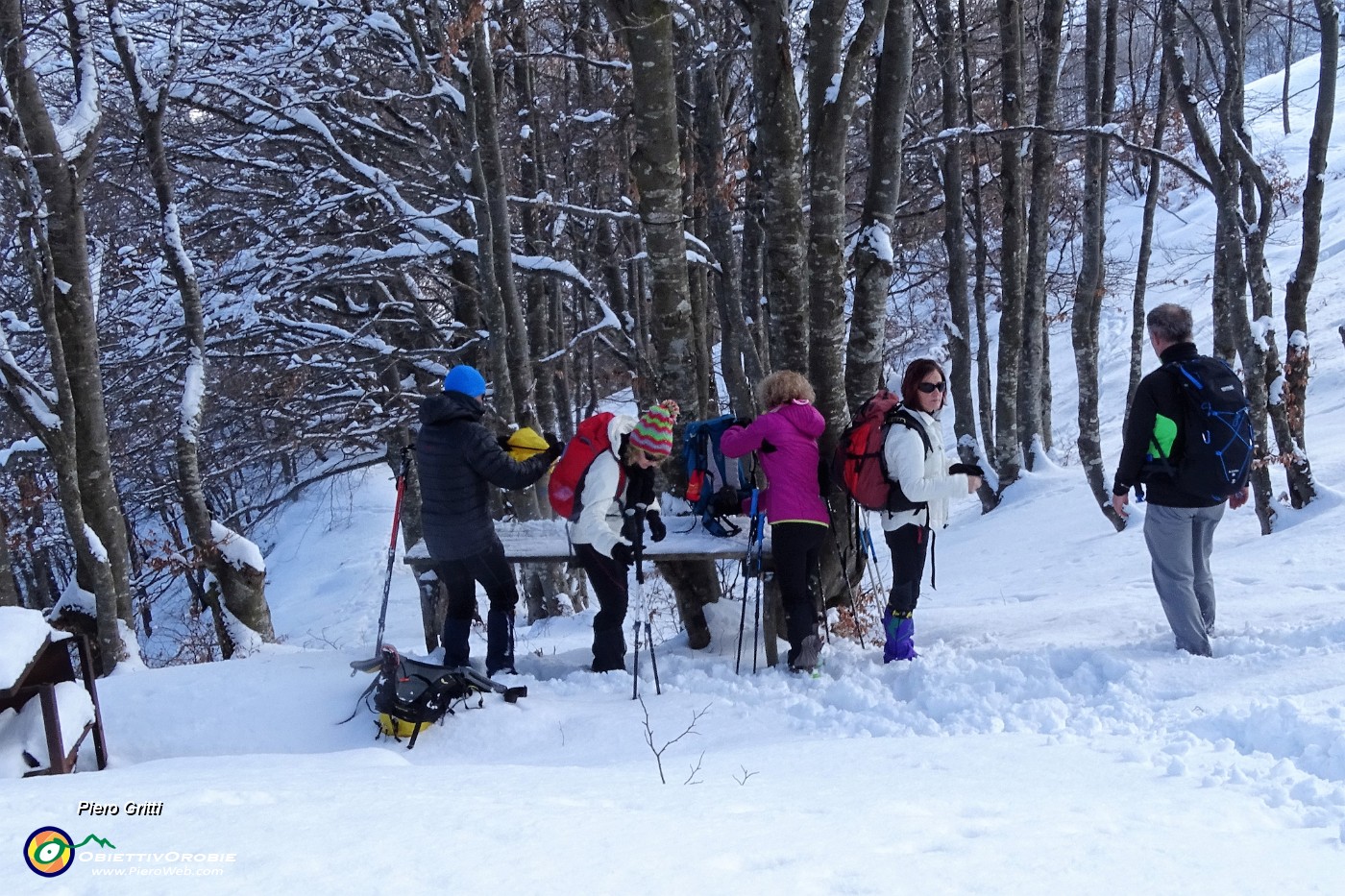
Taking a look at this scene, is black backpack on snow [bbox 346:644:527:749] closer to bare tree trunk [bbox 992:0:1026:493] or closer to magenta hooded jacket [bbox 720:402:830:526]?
magenta hooded jacket [bbox 720:402:830:526]

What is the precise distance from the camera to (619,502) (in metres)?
5.75

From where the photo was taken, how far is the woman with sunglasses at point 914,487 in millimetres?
5406

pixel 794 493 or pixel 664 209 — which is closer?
pixel 794 493

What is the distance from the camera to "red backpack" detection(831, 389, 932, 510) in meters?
5.52

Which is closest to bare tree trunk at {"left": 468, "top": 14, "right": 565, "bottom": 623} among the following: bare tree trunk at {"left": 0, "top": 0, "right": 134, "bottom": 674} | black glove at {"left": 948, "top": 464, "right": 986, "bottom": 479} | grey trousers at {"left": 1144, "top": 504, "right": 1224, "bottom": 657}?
bare tree trunk at {"left": 0, "top": 0, "right": 134, "bottom": 674}

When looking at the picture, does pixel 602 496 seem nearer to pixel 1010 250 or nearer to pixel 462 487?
pixel 462 487

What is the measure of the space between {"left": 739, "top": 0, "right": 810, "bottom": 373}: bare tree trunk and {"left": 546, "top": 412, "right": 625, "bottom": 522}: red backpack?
1461 millimetres

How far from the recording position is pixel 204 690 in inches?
225

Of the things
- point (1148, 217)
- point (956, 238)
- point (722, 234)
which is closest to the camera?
point (722, 234)

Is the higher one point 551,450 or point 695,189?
point 695,189

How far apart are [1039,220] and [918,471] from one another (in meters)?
8.36

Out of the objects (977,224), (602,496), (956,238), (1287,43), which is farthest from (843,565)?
(1287,43)

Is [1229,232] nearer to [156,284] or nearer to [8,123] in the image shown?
[8,123]

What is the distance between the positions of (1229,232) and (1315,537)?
8.84ft
